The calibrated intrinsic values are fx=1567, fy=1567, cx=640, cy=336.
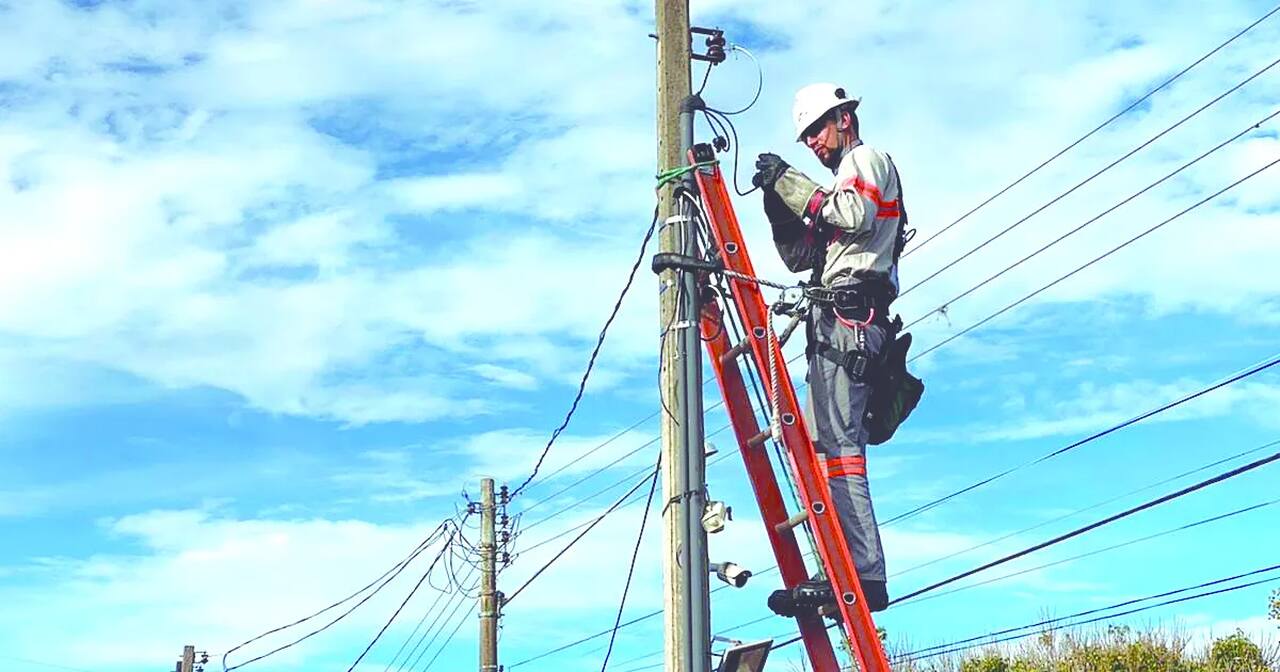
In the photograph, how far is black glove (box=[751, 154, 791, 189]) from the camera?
24.8ft

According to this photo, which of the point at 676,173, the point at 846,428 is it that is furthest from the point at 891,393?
the point at 676,173

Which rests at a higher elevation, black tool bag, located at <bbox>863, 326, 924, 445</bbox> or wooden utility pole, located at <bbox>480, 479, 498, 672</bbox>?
wooden utility pole, located at <bbox>480, 479, 498, 672</bbox>

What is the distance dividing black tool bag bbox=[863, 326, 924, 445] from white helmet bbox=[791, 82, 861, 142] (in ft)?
3.49

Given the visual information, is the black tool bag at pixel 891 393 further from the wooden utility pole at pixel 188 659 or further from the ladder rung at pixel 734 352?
the wooden utility pole at pixel 188 659

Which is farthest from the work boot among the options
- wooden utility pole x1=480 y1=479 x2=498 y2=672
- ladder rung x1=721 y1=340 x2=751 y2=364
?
wooden utility pole x1=480 y1=479 x2=498 y2=672

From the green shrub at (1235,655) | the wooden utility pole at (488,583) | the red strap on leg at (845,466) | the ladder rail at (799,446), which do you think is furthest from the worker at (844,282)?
the green shrub at (1235,655)

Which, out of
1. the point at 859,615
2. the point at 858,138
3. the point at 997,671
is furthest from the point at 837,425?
the point at 997,671

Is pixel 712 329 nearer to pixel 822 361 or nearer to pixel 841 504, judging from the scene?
pixel 822 361

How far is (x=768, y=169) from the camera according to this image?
7.62 meters

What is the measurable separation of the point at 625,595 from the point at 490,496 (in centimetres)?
1398

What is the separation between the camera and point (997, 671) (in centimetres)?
3103

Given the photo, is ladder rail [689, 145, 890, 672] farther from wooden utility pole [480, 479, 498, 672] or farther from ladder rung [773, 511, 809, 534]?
wooden utility pole [480, 479, 498, 672]

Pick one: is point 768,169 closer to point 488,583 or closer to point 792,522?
point 792,522

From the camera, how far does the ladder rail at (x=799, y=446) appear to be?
260 inches
